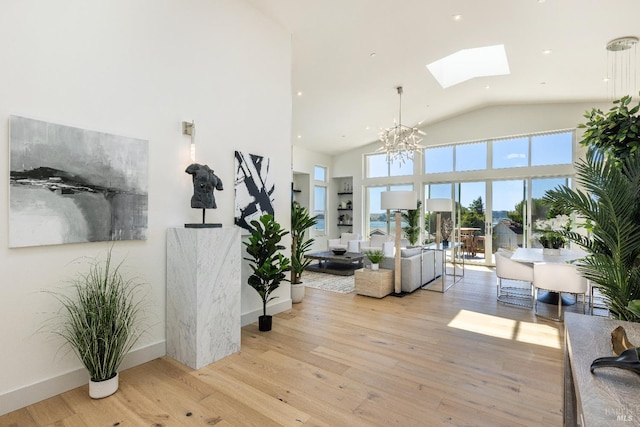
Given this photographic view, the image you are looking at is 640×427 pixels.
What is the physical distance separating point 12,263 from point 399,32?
5030 mm

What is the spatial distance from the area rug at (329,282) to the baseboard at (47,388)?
3.41 metres

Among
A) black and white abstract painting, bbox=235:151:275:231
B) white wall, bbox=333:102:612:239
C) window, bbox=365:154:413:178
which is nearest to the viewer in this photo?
black and white abstract painting, bbox=235:151:275:231

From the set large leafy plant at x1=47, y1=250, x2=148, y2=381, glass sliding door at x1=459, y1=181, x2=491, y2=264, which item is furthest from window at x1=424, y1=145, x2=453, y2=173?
large leafy plant at x1=47, y1=250, x2=148, y2=381

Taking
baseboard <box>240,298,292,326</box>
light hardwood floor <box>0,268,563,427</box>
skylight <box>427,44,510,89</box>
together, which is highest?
skylight <box>427,44,510,89</box>

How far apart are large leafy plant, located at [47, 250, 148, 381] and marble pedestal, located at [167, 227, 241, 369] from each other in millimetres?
438

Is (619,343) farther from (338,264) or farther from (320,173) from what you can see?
(320,173)


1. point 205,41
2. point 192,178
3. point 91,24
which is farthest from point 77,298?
point 205,41

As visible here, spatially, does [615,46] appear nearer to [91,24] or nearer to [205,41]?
[205,41]

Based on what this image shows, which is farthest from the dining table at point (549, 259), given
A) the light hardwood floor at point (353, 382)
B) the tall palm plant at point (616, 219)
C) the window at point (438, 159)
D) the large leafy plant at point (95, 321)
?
the large leafy plant at point (95, 321)

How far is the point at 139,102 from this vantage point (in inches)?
113

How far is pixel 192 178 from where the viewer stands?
3195mm

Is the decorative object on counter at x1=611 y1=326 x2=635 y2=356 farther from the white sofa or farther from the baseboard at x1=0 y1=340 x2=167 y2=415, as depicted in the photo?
the white sofa

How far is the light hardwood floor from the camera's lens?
6.99 feet

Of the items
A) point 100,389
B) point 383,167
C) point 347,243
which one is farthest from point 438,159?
point 100,389
